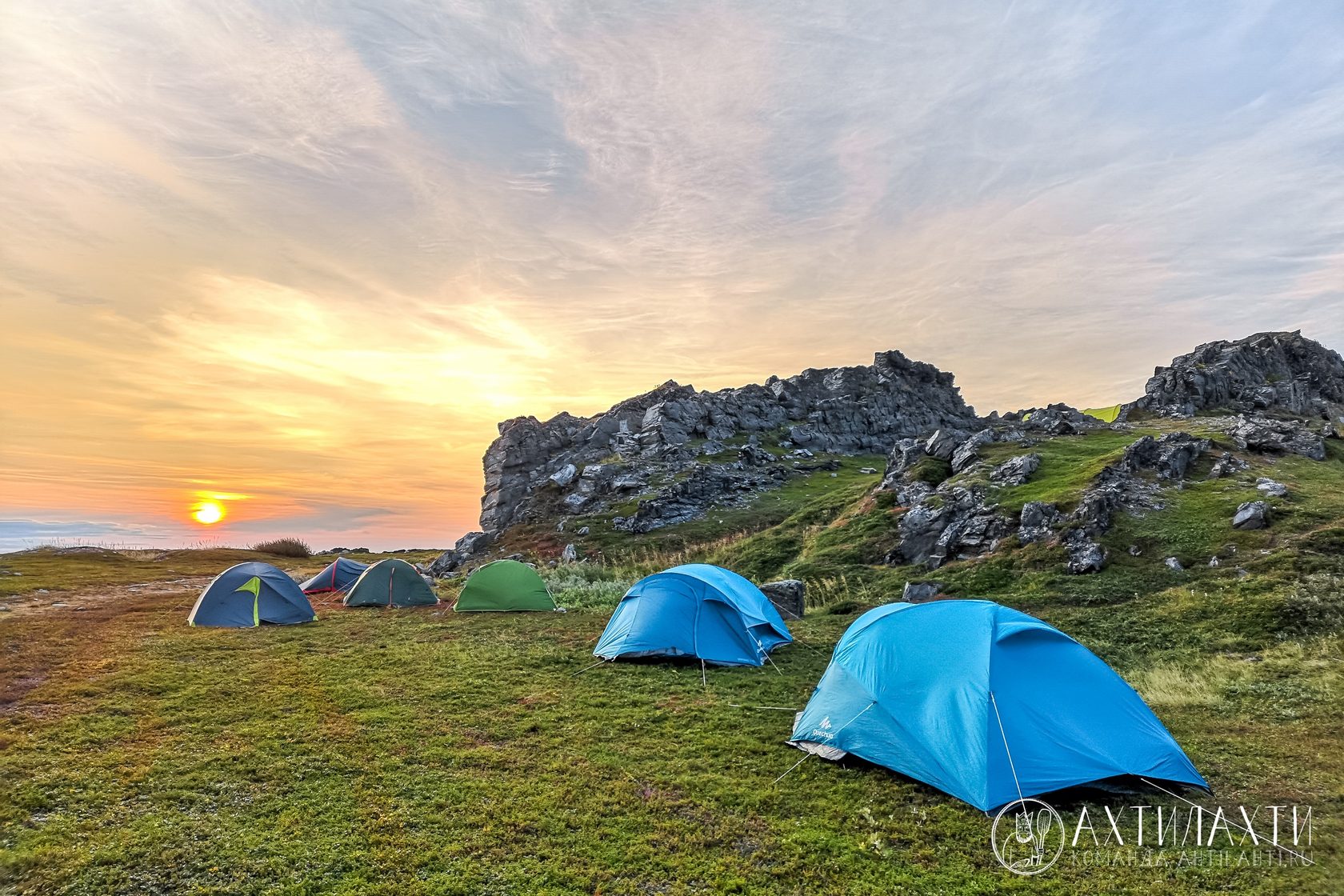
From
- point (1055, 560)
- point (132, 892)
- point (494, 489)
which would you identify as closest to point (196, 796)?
point (132, 892)

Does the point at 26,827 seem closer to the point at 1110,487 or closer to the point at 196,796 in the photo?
the point at 196,796

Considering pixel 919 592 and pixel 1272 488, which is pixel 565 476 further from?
pixel 1272 488

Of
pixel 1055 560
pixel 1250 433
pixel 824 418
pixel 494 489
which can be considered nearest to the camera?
pixel 1055 560

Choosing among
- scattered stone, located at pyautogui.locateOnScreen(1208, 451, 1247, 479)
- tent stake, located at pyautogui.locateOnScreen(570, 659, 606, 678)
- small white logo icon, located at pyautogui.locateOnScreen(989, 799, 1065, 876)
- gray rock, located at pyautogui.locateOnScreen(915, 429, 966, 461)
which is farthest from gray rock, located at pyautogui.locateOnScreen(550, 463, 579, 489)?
small white logo icon, located at pyautogui.locateOnScreen(989, 799, 1065, 876)

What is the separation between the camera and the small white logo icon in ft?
25.7

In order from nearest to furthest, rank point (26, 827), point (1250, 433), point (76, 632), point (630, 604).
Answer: point (26, 827) < point (630, 604) < point (76, 632) < point (1250, 433)

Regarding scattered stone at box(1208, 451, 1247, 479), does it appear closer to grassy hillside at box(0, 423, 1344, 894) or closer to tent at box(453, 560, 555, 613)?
grassy hillside at box(0, 423, 1344, 894)

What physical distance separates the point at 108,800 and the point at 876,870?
10575mm

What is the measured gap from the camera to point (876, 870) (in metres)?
7.52

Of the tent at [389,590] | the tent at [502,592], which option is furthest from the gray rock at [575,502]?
the tent at [502,592]

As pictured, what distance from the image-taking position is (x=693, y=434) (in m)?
93.5

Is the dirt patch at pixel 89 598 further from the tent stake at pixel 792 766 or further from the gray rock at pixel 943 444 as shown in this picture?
the gray rock at pixel 943 444

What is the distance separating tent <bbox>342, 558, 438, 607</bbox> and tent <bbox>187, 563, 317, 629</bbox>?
15.3 feet

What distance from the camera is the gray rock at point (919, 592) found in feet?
82.3
